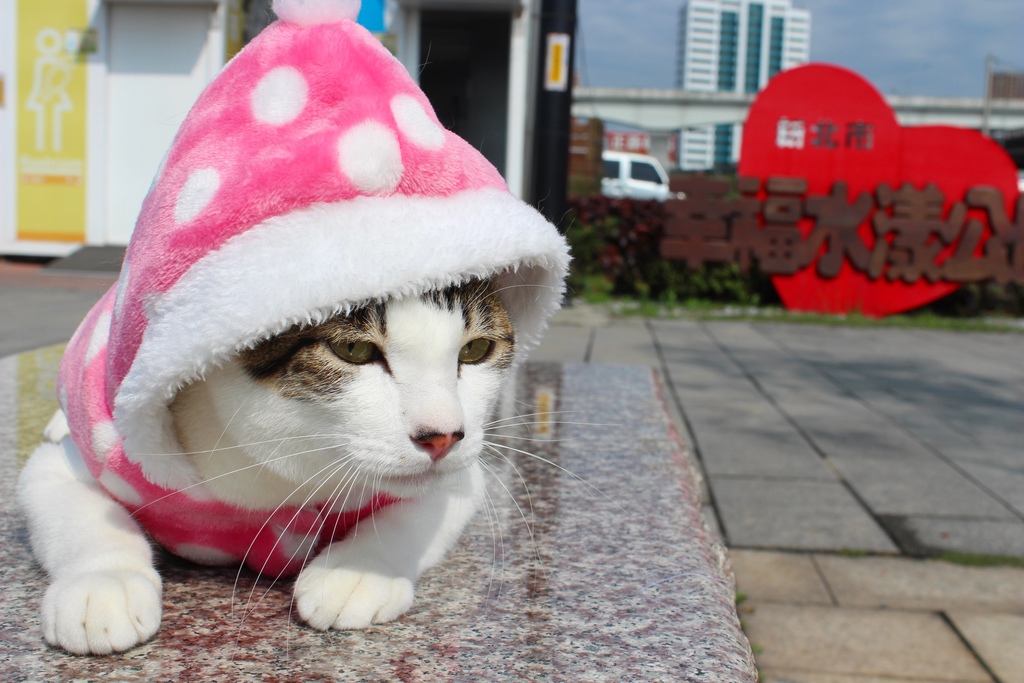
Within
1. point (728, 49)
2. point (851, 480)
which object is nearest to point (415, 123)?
point (851, 480)

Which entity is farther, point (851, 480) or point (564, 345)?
point (564, 345)

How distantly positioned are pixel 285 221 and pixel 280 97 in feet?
0.53

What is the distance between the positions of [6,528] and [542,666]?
0.99m

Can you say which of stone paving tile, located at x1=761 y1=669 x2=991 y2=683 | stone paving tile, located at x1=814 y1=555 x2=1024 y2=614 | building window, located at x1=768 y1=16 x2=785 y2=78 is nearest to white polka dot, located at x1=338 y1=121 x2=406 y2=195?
stone paving tile, located at x1=761 y1=669 x2=991 y2=683

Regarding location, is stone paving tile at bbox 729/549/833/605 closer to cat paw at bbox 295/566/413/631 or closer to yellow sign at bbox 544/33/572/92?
cat paw at bbox 295/566/413/631

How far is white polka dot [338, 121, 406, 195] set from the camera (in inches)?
40.5

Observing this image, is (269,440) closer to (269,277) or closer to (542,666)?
(269,277)

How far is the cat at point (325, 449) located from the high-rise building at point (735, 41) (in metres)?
163

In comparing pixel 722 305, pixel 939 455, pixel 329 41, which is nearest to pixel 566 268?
pixel 329 41

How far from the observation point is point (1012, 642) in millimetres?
2424

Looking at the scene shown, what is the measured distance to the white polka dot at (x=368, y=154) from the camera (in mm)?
1028

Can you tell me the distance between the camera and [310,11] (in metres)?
1.11

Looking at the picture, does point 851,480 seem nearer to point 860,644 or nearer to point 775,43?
point 860,644

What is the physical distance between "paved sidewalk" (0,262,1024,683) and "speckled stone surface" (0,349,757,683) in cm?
64
